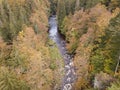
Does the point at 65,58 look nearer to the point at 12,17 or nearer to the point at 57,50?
the point at 57,50

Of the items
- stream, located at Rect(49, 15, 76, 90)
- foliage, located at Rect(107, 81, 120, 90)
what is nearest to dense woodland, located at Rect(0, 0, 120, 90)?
foliage, located at Rect(107, 81, 120, 90)

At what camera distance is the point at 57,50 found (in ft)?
202

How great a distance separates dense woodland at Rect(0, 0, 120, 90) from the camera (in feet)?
119

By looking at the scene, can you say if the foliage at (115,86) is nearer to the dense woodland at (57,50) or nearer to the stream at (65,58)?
the dense woodland at (57,50)

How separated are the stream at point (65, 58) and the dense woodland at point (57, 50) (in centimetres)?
139

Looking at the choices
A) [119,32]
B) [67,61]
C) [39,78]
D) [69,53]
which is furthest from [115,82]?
[69,53]

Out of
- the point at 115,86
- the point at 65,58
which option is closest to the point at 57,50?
the point at 65,58

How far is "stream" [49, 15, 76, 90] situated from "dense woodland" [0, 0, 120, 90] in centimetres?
139

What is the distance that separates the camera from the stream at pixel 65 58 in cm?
4686

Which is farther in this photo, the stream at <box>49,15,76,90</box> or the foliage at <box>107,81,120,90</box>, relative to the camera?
the stream at <box>49,15,76,90</box>

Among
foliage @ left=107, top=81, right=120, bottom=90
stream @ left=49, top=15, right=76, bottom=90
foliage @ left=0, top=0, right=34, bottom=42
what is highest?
foliage @ left=107, top=81, right=120, bottom=90

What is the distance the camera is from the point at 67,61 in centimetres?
5666

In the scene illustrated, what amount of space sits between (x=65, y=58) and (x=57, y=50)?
4362mm

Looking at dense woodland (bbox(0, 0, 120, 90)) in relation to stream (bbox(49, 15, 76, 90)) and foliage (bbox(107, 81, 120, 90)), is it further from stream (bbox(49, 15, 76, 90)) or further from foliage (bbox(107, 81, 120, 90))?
stream (bbox(49, 15, 76, 90))
